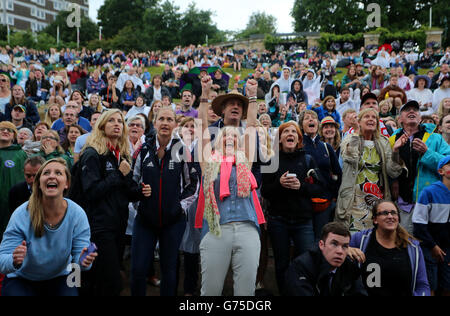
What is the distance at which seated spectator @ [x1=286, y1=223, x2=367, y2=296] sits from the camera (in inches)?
126

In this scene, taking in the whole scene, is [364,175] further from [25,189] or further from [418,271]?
[25,189]

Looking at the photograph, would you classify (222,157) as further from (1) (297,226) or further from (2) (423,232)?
(2) (423,232)

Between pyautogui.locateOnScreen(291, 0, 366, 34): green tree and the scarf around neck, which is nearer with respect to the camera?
the scarf around neck

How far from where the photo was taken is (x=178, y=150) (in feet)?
12.9

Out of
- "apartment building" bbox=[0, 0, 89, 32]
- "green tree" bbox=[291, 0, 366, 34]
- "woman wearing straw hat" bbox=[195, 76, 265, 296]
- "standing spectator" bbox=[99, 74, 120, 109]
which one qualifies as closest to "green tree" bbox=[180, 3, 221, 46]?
"green tree" bbox=[291, 0, 366, 34]

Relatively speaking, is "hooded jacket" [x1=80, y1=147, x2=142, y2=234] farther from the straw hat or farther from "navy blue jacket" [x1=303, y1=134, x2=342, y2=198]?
"navy blue jacket" [x1=303, y1=134, x2=342, y2=198]

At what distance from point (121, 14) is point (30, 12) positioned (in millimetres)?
25819

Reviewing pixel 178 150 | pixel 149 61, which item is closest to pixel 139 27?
pixel 149 61

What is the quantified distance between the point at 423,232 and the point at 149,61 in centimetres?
2922

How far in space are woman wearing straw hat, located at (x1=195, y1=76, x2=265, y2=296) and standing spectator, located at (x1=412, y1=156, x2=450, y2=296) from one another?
5.39 feet

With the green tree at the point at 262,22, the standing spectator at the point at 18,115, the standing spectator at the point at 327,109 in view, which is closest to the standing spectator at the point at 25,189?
the standing spectator at the point at 18,115
